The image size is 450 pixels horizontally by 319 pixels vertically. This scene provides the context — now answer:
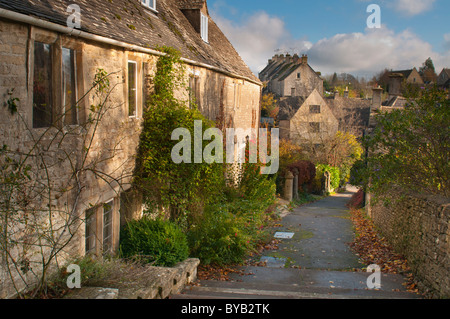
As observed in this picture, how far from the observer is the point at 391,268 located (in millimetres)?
9219

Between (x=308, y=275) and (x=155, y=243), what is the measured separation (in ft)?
11.5

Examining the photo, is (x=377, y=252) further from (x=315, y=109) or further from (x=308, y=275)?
(x=315, y=109)

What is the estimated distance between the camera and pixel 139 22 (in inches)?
402

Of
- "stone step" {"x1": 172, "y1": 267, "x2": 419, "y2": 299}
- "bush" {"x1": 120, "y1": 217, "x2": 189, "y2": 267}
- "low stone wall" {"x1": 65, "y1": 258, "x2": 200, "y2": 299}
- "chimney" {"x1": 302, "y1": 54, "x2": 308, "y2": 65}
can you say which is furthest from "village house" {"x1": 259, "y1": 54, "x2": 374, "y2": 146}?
"low stone wall" {"x1": 65, "y1": 258, "x2": 200, "y2": 299}

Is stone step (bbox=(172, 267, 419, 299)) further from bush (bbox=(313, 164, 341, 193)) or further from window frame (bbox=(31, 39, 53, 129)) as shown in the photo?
bush (bbox=(313, 164, 341, 193))

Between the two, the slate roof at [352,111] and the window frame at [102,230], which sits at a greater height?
the slate roof at [352,111]

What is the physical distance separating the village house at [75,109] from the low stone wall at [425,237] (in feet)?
18.5

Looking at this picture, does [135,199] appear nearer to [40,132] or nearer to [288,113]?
[40,132]

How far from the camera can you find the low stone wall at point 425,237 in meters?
6.94

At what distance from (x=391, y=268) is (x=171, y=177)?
5.39 m

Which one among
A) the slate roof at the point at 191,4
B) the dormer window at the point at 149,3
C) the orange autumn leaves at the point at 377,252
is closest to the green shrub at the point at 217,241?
the orange autumn leaves at the point at 377,252

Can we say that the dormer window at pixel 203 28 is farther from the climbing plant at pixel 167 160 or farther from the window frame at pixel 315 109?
the window frame at pixel 315 109

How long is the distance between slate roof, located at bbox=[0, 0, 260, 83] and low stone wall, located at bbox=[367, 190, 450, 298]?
659 centimetres
